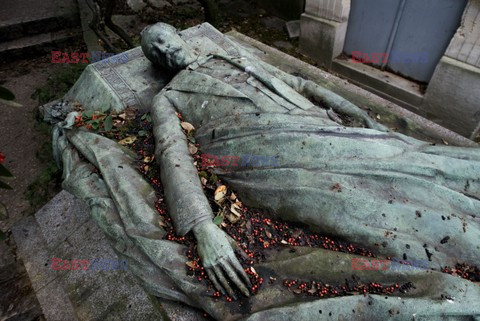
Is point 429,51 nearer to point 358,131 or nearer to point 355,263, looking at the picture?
point 358,131

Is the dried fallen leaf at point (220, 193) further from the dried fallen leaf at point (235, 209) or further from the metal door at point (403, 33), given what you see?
the metal door at point (403, 33)

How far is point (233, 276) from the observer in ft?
5.61

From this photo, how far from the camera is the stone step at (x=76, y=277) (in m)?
2.02

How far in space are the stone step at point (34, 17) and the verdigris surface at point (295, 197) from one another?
4.26 meters

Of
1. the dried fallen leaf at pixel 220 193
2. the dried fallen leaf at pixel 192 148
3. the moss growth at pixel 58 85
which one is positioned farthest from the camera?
the moss growth at pixel 58 85

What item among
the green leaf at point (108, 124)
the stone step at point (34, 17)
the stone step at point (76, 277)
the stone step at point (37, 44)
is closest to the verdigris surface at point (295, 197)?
the green leaf at point (108, 124)

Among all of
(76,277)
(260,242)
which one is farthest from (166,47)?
(76,277)

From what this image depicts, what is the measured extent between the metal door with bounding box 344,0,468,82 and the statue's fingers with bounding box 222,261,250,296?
3907 millimetres

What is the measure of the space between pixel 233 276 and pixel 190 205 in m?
0.45

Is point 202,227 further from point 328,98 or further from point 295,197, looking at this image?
point 328,98

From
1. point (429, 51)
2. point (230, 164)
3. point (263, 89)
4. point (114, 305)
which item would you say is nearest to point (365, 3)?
point (429, 51)

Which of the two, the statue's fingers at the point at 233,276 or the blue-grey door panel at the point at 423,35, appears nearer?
the statue's fingers at the point at 233,276

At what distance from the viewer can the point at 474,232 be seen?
1.72m

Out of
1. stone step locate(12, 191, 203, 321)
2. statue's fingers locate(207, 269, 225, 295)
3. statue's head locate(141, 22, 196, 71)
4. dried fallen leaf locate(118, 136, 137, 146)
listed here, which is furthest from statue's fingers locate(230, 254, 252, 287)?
statue's head locate(141, 22, 196, 71)
